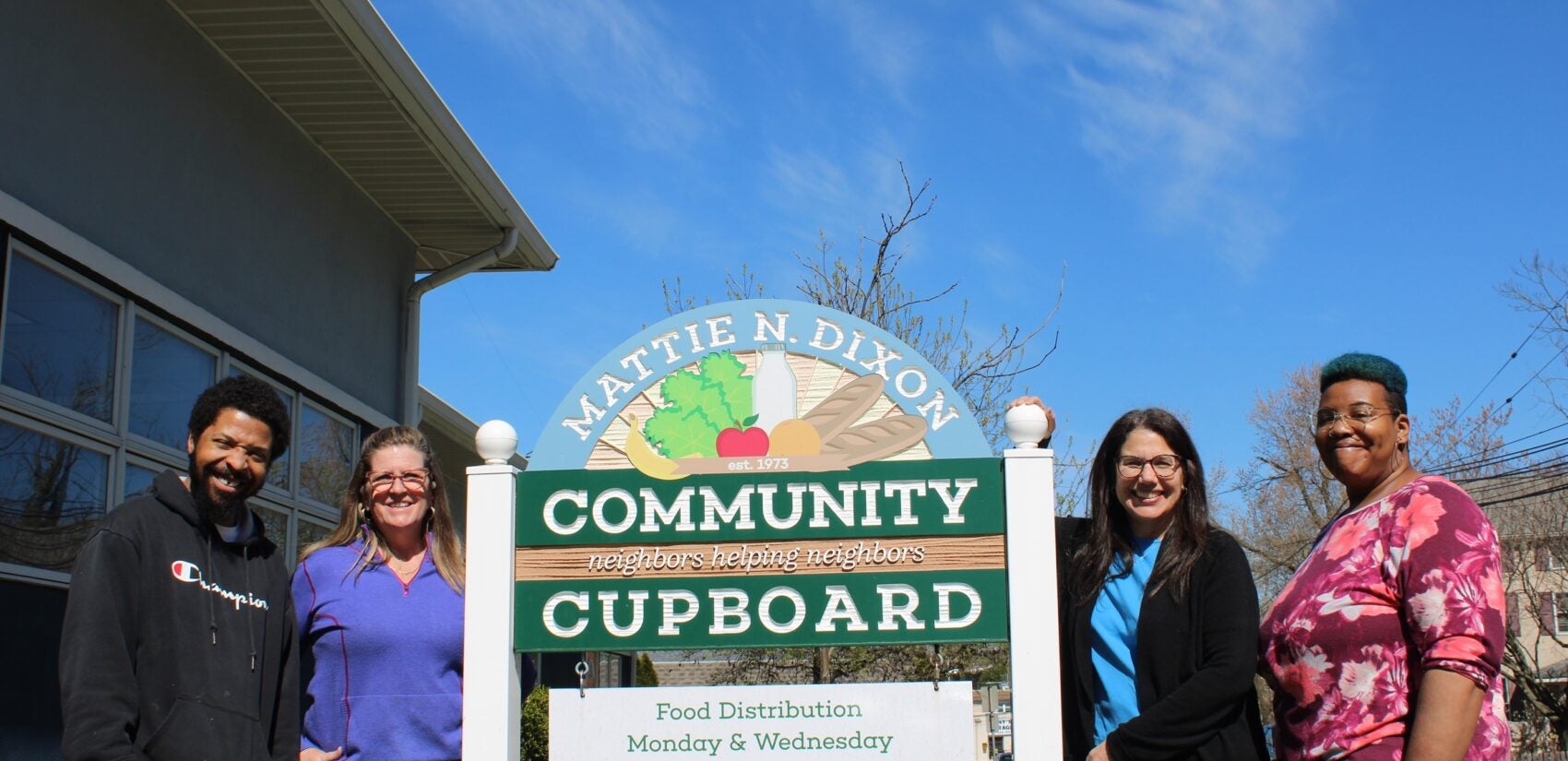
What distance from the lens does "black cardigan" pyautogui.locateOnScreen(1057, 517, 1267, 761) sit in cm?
332

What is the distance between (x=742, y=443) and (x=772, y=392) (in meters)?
0.18

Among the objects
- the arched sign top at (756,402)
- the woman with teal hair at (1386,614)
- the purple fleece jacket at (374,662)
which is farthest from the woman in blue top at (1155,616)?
the purple fleece jacket at (374,662)

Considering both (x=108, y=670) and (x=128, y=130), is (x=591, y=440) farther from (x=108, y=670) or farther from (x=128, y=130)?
(x=128, y=130)

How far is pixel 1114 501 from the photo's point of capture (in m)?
3.67

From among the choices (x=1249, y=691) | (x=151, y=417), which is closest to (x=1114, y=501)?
(x=1249, y=691)

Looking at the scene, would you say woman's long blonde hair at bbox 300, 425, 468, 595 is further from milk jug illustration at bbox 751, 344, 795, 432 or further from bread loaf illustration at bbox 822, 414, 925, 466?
bread loaf illustration at bbox 822, 414, 925, 466

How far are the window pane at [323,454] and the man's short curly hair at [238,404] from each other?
5.32 metres

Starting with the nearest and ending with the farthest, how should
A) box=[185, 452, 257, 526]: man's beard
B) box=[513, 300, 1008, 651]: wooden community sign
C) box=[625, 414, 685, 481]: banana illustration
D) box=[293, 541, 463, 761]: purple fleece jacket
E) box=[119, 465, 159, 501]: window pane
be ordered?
box=[185, 452, 257, 526]: man's beard, box=[293, 541, 463, 761]: purple fleece jacket, box=[513, 300, 1008, 651]: wooden community sign, box=[625, 414, 685, 481]: banana illustration, box=[119, 465, 159, 501]: window pane

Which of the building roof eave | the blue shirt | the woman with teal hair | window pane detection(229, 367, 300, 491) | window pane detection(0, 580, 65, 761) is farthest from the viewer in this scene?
window pane detection(229, 367, 300, 491)

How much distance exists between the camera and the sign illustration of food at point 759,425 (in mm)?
4000

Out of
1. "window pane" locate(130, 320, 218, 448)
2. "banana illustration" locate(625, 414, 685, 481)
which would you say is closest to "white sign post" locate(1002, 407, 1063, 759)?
"banana illustration" locate(625, 414, 685, 481)

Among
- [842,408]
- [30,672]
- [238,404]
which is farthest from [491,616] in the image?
[30,672]

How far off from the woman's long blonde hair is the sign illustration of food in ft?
1.85

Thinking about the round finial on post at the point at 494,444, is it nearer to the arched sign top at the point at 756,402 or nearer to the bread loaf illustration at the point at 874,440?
the arched sign top at the point at 756,402
